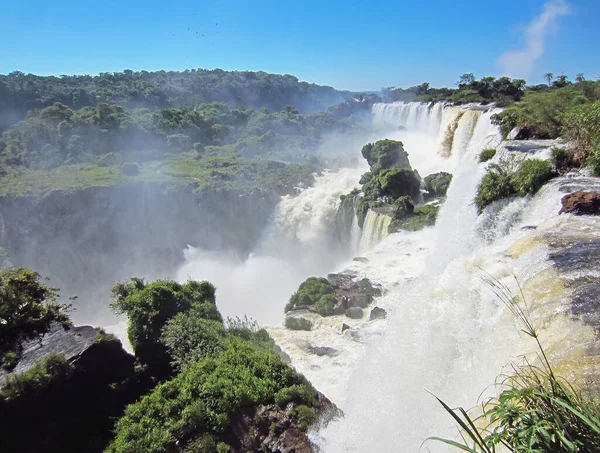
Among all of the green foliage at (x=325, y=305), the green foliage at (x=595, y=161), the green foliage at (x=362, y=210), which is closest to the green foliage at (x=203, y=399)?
the green foliage at (x=325, y=305)

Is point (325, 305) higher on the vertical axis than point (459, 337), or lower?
lower

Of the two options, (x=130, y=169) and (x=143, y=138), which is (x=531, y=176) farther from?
(x=143, y=138)

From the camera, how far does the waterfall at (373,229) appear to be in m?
20.8

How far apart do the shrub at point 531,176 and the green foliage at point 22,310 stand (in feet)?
44.8

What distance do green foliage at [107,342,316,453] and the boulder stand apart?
280 inches

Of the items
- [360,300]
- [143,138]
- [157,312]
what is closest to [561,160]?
[360,300]

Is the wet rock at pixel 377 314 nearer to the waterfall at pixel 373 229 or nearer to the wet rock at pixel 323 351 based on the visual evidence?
the wet rock at pixel 323 351

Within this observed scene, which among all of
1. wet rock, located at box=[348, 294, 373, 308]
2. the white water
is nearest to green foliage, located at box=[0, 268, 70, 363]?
wet rock, located at box=[348, 294, 373, 308]

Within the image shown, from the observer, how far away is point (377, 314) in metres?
13.1

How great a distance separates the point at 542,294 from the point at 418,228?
42.3ft

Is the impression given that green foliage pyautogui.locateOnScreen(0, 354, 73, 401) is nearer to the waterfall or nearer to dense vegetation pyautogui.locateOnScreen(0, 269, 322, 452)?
dense vegetation pyautogui.locateOnScreen(0, 269, 322, 452)

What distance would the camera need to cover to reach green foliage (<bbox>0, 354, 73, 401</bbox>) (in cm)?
869

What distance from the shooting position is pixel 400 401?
7.48m

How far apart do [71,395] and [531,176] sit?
13.2 m
